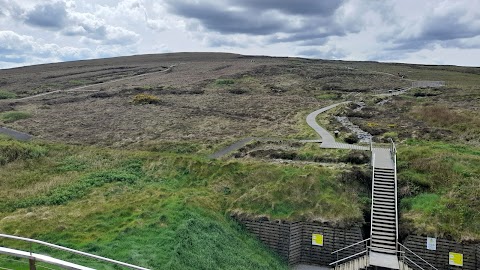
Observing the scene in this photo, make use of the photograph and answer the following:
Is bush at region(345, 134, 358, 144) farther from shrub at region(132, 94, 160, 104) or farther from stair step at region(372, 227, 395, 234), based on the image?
shrub at region(132, 94, 160, 104)

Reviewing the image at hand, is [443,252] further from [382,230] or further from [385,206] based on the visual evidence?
Result: [385,206]

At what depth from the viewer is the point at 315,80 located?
91000 millimetres

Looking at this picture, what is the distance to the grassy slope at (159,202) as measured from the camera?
1983cm

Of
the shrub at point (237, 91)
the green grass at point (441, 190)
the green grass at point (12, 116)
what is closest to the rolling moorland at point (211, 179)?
the green grass at point (441, 190)

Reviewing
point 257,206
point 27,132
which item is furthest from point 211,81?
point 257,206

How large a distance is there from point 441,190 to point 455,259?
5362mm

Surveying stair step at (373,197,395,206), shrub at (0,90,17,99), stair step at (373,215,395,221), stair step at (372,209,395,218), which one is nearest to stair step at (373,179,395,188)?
stair step at (373,197,395,206)

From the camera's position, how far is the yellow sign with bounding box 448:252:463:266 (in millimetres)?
20797

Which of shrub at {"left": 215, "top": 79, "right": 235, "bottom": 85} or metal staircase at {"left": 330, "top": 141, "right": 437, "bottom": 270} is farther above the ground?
shrub at {"left": 215, "top": 79, "right": 235, "bottom": 85}

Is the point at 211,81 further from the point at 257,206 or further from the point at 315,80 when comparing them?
the point at 257,206

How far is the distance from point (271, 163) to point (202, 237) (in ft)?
35.0

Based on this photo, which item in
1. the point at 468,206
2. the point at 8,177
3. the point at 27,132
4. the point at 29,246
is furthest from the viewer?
the point at 27,132

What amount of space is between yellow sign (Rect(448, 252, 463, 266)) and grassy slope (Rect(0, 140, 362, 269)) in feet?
17.0

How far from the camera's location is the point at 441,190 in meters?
25.1
